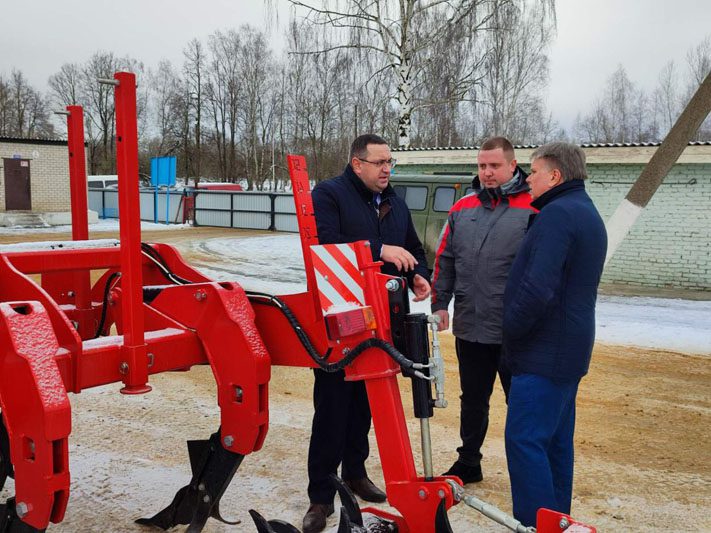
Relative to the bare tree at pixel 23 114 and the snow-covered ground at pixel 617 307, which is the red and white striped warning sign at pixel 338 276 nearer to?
the snow-covered ground at pixel 617 307

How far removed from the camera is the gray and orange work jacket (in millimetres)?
3695

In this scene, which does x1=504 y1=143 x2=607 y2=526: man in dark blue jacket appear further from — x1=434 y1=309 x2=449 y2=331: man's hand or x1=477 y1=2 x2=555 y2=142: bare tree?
x1=477 y1=2 x2=555 y2=142: bare tree

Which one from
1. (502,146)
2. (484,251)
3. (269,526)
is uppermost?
(502,146)

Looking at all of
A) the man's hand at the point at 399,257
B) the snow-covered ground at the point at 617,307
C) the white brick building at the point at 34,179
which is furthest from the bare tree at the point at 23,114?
the man's hand at the point at 399,257

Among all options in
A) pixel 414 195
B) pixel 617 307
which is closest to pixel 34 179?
pixel 414 195

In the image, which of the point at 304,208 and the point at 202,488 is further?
the point at 202,488

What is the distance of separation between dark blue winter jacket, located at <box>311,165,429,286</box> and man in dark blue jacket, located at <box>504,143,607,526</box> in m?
0.78

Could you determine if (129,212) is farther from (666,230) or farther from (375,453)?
(666,230)

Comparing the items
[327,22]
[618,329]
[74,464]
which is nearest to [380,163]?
[74,464]

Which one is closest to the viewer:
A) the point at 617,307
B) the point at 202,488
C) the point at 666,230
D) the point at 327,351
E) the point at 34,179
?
the point at 327,351

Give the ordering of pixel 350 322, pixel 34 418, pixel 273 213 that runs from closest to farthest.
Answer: pixel 34 418 → pixel 350 322 → pixel 273 213

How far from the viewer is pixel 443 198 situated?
12.1m

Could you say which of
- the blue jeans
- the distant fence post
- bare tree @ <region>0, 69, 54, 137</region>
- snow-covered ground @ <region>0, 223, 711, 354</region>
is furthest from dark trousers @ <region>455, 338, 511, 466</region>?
bare tree @ <region>0, 69, 54, 137</region>

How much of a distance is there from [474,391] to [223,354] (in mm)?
1734
